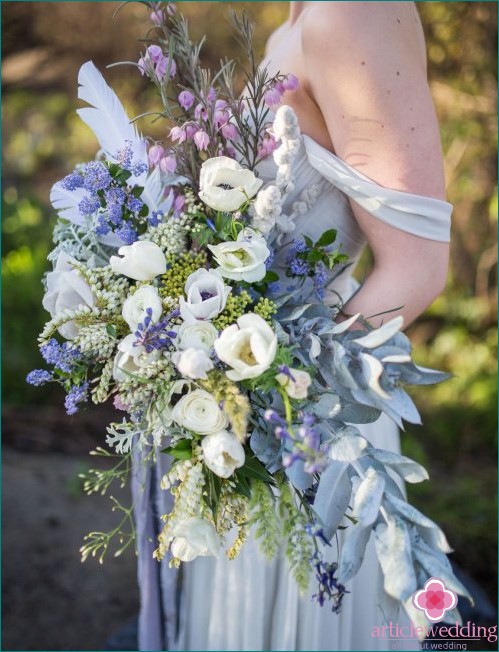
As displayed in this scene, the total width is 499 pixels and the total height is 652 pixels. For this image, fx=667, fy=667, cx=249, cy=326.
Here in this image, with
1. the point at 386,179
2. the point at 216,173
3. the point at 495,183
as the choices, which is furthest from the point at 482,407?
the point at 216,173

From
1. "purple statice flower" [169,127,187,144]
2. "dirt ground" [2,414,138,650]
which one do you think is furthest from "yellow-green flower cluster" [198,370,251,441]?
"dirt ground" [2,414,138,650]

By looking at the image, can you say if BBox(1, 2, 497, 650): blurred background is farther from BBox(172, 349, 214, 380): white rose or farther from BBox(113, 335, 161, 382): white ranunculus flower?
BBox(172, 349, 214, 380): white rose

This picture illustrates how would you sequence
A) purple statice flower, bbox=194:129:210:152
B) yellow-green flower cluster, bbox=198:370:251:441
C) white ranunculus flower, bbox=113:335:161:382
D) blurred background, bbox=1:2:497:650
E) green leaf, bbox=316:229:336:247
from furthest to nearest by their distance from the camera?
blurred background, bbox=1:2:497:650 → green leaf, bbox=316:229:336:247 → purple statice flower, bbox=194:129:210:152 → white ranunculus flower, bbox=113:335:161:382 → yellow-green flower cluster, bbox=198:370:251:441

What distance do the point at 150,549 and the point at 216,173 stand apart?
1076 mm

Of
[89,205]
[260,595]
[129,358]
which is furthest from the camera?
[260,595]

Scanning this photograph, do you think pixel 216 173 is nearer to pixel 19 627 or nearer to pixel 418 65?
pixel 418 65

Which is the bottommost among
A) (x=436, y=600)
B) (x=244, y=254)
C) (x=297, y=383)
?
(x=436, y=600)

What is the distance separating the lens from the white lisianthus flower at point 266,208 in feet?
3.77

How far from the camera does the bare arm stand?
127 cm

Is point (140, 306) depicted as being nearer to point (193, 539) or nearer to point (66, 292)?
point (66, 292)

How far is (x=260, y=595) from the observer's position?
1822 mm

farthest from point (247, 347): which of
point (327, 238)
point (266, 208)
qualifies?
point (327, 238)

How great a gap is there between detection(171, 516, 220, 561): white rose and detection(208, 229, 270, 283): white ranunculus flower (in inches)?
16.5

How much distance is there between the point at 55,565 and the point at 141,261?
7.59 ft
